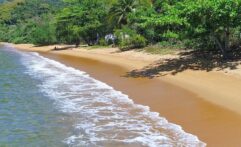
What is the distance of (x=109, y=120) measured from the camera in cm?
1591

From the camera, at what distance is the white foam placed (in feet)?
43.4

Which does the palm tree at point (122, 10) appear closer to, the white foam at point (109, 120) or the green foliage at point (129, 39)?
the green foliage at point (129, 39)

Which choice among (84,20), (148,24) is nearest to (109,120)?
(148,24)

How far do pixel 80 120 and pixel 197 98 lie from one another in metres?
5.35

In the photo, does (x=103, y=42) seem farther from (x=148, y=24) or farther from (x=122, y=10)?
(x=148, y=24)

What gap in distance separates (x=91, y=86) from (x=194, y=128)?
35.1ft

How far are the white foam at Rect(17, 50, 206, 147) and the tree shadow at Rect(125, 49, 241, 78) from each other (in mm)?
4105

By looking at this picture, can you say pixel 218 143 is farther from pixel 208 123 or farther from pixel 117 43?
pixel 117 43

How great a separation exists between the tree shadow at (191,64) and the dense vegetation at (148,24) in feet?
2.06

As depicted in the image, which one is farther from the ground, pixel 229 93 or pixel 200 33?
pixel 200 33

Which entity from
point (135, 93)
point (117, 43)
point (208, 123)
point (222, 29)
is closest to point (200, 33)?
point (222, 29)

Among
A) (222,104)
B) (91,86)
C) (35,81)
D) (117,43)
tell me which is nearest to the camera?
(222,104)

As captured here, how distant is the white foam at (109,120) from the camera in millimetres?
13222

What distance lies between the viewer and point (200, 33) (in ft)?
84.2
